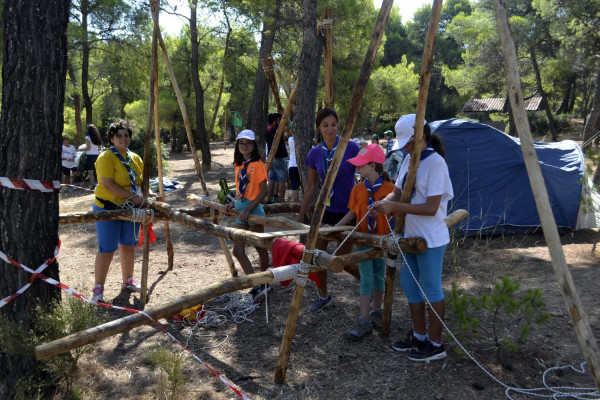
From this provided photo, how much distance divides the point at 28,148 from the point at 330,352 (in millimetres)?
2501

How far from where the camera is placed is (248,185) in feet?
14.0

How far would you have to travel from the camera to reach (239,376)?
3186 mm

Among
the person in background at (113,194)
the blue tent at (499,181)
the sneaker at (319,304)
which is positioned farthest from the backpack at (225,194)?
the blue tent at (499,181)

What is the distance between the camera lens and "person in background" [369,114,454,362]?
114 inches

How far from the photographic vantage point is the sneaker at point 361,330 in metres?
3.51

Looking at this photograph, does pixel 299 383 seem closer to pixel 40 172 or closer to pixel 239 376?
pixel 239 376

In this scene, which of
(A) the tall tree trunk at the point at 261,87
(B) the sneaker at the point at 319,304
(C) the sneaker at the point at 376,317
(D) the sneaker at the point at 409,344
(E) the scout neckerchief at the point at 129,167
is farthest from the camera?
(A) the tall tree trunk at the point at 261,87

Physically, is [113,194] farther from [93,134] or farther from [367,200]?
[93,134]

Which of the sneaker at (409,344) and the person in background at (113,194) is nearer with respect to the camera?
the sneaker at (409,344)

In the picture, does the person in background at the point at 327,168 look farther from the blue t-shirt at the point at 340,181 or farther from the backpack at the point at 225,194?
the backpack at the point at 225,194

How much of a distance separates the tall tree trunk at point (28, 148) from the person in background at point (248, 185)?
161 cm

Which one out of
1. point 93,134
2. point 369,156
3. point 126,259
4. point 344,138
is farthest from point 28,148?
point 93,134

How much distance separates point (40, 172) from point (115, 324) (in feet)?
4.35

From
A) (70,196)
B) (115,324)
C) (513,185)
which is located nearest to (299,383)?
(115,324)
